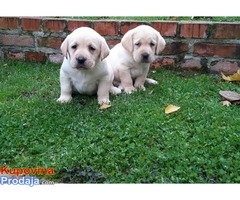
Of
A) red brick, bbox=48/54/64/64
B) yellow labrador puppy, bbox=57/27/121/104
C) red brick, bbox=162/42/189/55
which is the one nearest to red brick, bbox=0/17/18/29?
red brick, bbox=48/54/64/64

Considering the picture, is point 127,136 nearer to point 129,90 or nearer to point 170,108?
point 170,108

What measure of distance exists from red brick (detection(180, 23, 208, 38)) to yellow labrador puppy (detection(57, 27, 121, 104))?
1243mm

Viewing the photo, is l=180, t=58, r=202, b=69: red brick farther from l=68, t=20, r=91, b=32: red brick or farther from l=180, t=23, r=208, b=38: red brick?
l=68, t=20, r=91, b=32: red brick

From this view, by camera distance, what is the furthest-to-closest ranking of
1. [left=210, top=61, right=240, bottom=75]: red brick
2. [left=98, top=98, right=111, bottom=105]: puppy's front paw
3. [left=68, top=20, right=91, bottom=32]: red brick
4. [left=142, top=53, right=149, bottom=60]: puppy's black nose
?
[left=68, top=20, right=91, bottom=32]: red brick
[left=210, top=61, right=240, bottom=75]: red brick
[left=142, top=53, right=149, bottom=60]: puppy's black nose
[left=98, top=98, right=111, bottom=105]: puppy's front paw

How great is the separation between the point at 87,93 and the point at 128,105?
0.54 meters

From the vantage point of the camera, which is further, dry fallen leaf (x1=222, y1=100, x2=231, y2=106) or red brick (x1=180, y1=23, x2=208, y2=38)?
red brick (x1=180, y1=23, x2=208, y2=38)

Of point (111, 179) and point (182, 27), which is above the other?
point (182, 27)

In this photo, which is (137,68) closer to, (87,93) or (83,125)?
(87,93)

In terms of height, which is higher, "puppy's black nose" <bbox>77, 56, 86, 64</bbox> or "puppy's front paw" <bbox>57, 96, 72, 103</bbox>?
"puppy's black nose" <bbox>77, 56, 86, 64</bbox>

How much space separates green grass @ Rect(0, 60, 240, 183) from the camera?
2279mm

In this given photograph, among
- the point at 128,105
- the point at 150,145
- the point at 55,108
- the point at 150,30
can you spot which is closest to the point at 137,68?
the point at 150,30

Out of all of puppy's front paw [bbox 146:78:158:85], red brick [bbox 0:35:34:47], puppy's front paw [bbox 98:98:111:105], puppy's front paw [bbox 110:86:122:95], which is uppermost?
red brick [bbox 0:35:34:47]

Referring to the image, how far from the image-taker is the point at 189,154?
2.43 metres

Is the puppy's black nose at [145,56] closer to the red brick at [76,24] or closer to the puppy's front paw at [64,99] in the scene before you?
the puppy's front paw at [64,99]
